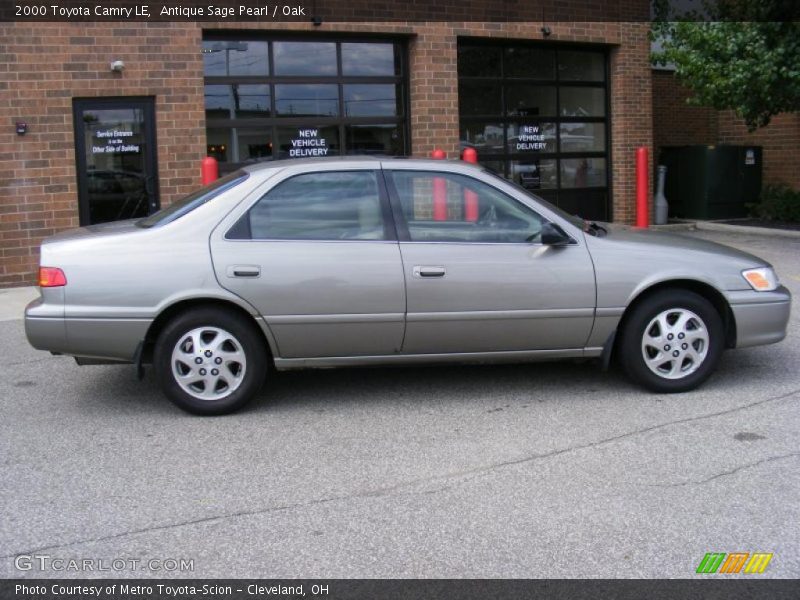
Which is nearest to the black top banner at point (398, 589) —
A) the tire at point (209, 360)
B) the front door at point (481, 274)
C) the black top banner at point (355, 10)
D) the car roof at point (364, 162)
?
the tire at point (209, 360)

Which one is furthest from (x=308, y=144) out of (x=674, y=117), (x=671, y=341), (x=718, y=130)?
(x=674, y=117)

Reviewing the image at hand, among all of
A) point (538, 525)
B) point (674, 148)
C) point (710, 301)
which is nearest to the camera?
point (538, 525)

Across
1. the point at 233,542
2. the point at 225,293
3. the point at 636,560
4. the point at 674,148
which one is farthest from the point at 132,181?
the point at 674,148

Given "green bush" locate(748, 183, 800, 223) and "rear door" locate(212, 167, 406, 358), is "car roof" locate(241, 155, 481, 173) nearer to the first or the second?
"rear door" locate(212, 167, 406, 358)

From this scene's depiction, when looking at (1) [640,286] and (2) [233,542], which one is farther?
(1) [640,286]

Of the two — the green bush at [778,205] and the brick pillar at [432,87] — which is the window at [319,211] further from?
the green bush at [778,205]

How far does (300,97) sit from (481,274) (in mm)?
7061

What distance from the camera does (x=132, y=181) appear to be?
36.4ft

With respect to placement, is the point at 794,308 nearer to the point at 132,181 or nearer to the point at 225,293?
the point at 225,293

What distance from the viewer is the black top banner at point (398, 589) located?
336 centimetres

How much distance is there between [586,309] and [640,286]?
0.39 metres

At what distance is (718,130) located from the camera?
59.7 feet

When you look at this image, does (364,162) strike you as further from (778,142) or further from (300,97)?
(778,142)

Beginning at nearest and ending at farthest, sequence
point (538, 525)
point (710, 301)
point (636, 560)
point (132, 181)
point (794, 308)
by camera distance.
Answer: point (636, 560), point (538, 525), point (710, 301), point (794, 308), point (132, 181)
